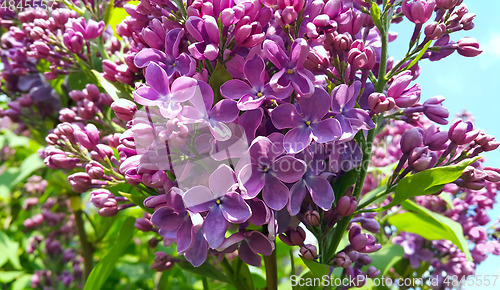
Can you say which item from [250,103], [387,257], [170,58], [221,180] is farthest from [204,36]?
[387,257]

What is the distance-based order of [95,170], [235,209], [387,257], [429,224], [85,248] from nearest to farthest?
[235,209], [95,170], [429,224], [387,257], [85,248]

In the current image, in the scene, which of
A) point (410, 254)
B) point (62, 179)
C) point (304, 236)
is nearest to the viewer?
point (304, 236)

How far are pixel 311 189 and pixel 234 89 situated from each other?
0.23 meters

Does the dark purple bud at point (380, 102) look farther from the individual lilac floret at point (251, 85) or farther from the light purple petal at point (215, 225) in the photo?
the light purple petal at point (215, 225)

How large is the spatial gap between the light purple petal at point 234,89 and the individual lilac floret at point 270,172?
0.33 ft

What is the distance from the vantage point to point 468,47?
1001 millimetres

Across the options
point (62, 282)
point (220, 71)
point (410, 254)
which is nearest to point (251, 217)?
point (220, 71)

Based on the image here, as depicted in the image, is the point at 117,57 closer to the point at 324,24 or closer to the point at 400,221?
the point at 324,24

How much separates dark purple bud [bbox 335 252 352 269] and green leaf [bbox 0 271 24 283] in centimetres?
184

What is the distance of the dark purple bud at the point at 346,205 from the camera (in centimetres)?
92

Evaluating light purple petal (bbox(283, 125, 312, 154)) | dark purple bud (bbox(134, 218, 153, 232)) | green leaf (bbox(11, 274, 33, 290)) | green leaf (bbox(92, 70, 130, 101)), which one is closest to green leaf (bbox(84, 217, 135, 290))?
dark purple bud (bbox(134, 218, 153, 232))

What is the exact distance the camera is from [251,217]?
855 millimetres

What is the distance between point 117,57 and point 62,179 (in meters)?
0.79

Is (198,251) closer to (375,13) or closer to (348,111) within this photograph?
(348,111)
